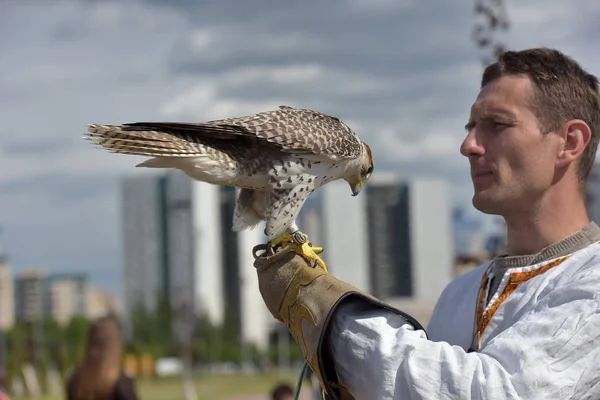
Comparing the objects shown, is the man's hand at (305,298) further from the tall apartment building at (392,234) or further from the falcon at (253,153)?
the tall apartment building at (392,234)

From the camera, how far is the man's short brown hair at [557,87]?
7.55 ft

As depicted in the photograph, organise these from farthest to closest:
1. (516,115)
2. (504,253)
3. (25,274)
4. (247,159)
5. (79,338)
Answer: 1. (25,274)
2. (79,338)
3. (247,159)
4. (504,253)
5. (516,115)

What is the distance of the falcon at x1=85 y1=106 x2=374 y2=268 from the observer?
2750 mm

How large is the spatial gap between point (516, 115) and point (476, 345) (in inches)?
24.0

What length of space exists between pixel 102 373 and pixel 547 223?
10.4 feet

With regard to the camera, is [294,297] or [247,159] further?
[247,159]

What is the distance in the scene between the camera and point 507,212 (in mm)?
2371

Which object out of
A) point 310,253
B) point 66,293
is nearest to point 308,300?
point 310,253

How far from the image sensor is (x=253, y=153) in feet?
9.54

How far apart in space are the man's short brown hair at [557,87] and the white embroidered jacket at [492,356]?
402 mm

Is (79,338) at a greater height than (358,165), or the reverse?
(358,165)

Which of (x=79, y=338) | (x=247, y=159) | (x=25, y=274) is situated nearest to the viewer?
(x=247, y=159)

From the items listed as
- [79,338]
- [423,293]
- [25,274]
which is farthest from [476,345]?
[25,274]

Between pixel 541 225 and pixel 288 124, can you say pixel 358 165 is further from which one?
pixel 541 225
